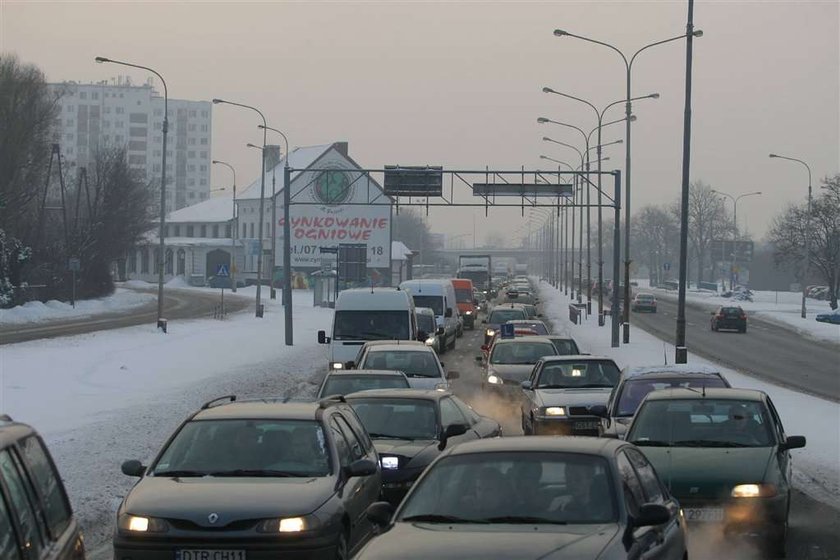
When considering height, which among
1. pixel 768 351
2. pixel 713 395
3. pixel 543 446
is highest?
pixel 543 446

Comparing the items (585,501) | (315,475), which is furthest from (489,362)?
(585,501)

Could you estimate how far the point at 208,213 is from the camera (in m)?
149

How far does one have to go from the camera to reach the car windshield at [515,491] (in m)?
7.34

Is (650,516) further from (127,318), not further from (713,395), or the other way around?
(127,318)

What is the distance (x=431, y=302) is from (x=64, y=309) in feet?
96.8

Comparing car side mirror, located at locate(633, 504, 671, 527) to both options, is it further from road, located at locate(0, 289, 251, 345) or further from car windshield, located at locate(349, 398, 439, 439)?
road, located at locate(0, 289, 251, 345)

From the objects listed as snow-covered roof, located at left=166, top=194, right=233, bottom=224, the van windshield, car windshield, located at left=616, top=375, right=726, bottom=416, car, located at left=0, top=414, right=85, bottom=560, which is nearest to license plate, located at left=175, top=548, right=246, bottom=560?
car, located at left=0, top=414, right=85, bottom=560

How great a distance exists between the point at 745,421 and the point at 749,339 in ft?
165

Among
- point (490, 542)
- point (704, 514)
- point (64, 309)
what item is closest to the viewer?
point (490, 542)

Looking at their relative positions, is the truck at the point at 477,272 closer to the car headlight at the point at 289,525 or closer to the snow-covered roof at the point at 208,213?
the snow-covered roof at the point at 208,213

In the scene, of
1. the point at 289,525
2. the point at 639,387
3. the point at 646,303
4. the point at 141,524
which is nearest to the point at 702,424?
the point at 639,387

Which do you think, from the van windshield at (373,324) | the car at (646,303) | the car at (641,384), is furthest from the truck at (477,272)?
the car at (641,384)

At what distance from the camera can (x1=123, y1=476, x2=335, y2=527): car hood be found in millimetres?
8742

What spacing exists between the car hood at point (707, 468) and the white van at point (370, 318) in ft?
61.8
